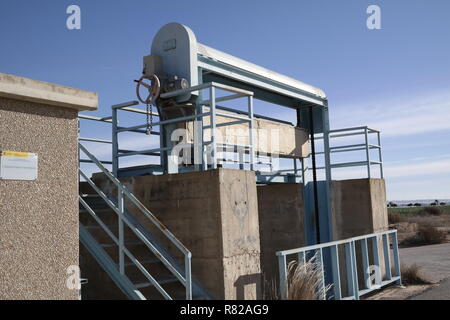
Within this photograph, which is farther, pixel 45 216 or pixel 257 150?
pixel 257 150

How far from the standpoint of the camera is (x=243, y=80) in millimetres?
9539

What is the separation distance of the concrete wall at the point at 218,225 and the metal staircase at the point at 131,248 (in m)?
0.22

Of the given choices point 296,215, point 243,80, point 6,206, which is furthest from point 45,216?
Answer: point 296,215

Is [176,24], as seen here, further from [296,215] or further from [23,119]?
[296,215]

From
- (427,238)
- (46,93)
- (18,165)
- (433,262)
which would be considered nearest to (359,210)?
(433,262)

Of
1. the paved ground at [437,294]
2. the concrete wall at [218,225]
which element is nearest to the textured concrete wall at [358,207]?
the paved ground at [437,294]

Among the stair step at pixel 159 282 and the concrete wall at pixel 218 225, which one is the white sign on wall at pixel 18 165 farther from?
the concrete wall at pixel 218 225

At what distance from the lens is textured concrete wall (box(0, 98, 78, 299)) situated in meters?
4.58

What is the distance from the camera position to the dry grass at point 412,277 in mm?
10445

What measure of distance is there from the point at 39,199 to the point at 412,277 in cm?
842

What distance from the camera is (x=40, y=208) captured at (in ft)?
15.8

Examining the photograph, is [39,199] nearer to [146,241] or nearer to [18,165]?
[18,165]
